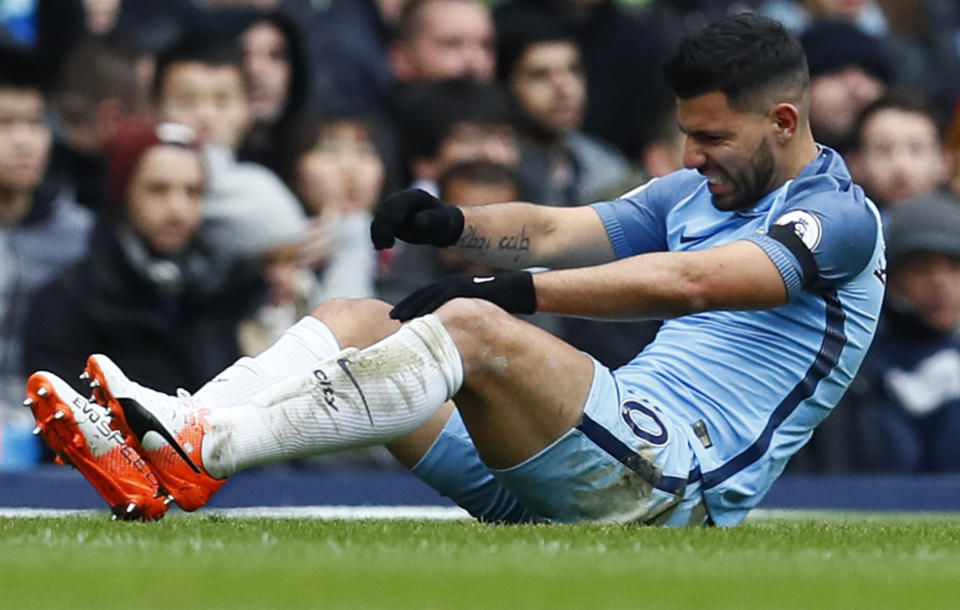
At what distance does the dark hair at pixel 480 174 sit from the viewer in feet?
30.8

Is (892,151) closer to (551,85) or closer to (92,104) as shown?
(551,85)

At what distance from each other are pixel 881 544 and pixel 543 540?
96 cm

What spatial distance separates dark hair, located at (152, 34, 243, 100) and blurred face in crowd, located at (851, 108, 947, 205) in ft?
11.9

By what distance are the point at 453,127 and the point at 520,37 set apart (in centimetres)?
104

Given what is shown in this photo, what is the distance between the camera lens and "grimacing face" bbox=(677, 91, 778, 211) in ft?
18.1

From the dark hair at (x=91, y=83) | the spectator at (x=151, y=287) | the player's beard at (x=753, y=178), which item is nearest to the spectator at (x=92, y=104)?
the dark hair at (x=91, y=83)

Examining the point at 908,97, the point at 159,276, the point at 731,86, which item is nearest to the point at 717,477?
the point at 731,86

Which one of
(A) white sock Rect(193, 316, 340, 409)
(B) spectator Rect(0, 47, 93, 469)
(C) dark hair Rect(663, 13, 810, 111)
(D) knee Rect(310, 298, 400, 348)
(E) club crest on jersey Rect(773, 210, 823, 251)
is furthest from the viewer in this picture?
(B) spectator Rect(0, 47, 93, 469)

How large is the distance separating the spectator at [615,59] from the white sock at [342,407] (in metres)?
6.30

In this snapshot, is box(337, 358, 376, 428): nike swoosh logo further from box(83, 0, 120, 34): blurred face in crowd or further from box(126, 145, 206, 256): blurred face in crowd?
box(83, 0, 120, 34): blurred face in crowd

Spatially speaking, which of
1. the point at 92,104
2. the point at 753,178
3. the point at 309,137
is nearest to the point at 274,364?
the point at 753,178

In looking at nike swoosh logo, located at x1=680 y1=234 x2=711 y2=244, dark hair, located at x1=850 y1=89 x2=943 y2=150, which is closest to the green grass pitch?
nike swoosh logo, located at x1=680 y1=234 x2=711 y2=244

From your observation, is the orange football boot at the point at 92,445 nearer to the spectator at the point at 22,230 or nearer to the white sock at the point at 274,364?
the white sock at the point at 274,364

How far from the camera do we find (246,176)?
9.17m
